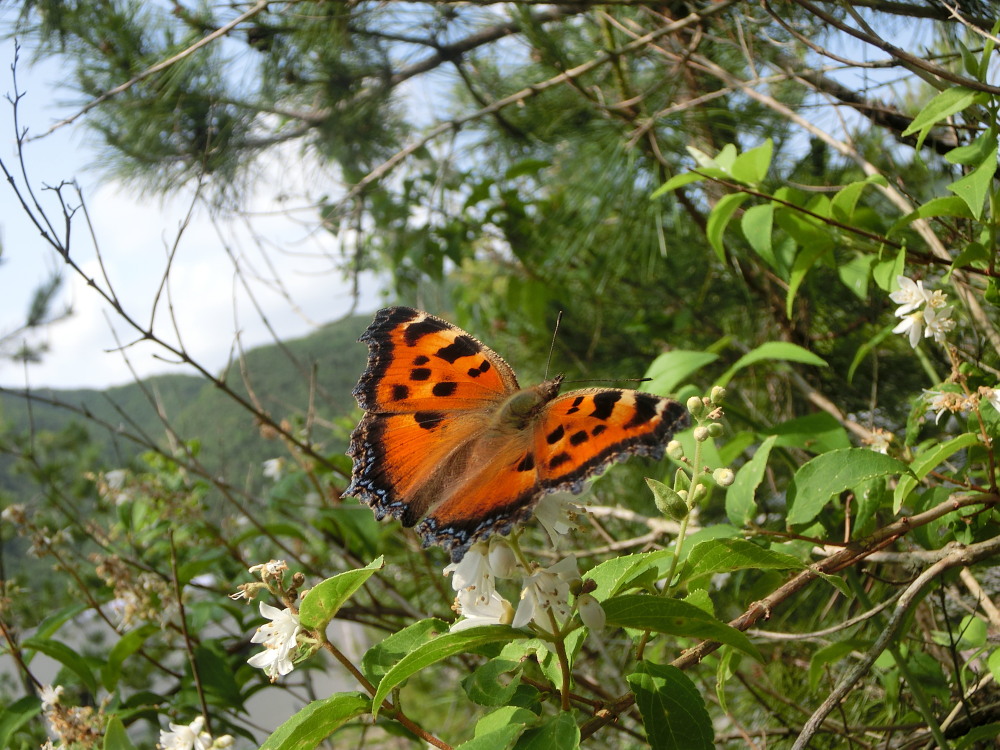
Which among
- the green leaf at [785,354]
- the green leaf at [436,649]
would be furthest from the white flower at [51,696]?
the green leaf at [785,354]

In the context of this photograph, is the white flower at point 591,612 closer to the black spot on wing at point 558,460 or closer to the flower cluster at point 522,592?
the flower cluster at point 522,592

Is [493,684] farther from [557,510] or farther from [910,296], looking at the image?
[910,296]

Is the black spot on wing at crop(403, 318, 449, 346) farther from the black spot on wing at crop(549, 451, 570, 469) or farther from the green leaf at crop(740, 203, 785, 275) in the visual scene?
the green leaf at crop(740, 203, 785, 275)

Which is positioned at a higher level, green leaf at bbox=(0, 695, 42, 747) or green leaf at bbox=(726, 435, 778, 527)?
green leaf at bbox=(0, 695, 42, 747)

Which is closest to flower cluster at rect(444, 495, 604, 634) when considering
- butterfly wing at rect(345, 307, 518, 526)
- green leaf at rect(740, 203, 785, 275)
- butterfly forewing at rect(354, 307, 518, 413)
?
butterfly wing at rect(345, 307, 518, 526)

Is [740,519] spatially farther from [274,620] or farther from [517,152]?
[517,152]

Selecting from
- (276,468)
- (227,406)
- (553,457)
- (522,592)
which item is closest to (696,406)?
(553,457)
